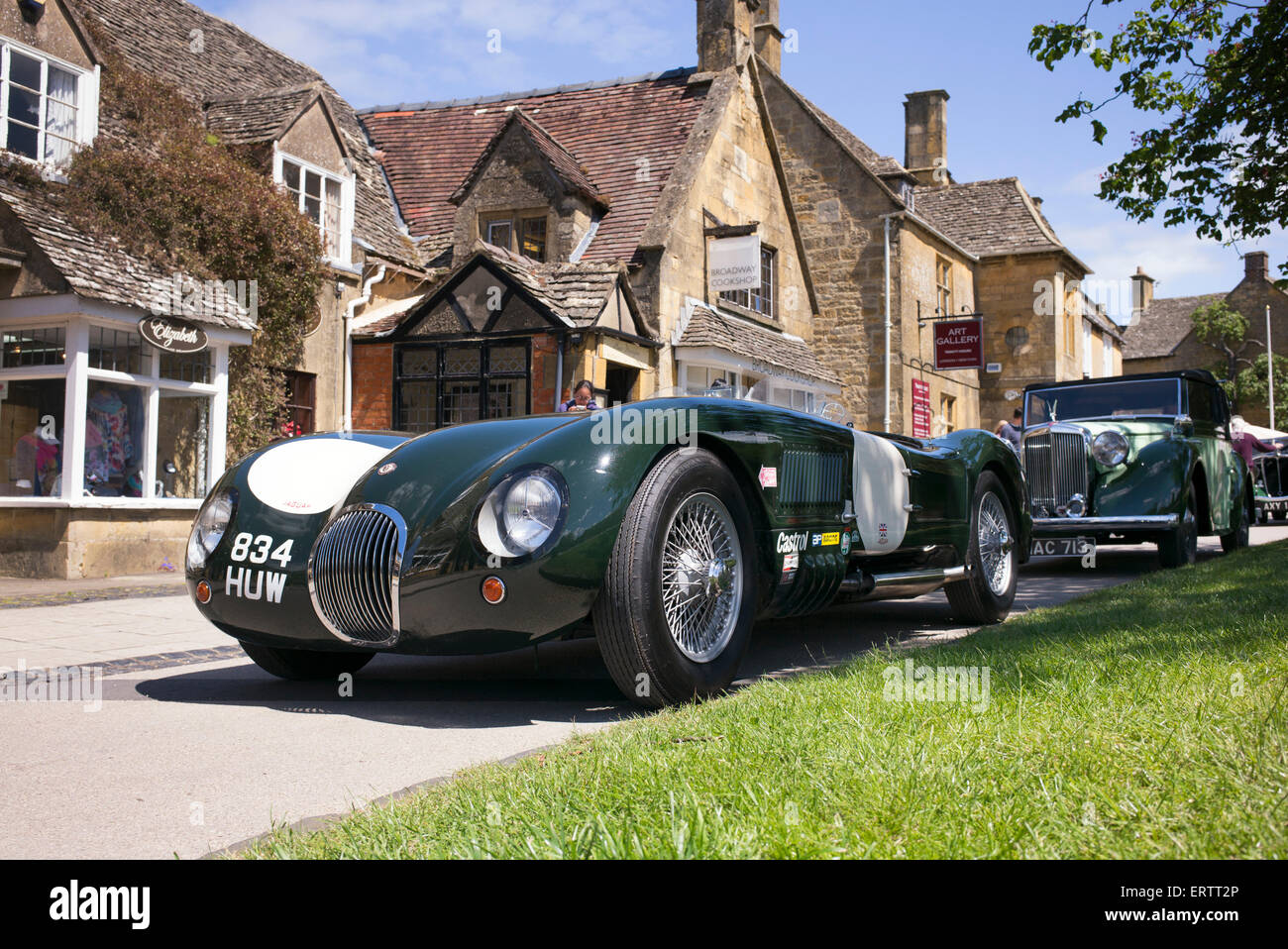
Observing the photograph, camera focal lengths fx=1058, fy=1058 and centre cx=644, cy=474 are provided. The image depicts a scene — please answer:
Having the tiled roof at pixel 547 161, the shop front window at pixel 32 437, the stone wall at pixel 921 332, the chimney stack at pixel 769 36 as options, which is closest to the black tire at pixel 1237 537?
the tiled roof at pixel 547 161

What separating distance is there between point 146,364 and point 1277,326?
214 feet

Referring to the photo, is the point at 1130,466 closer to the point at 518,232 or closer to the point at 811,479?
the point at 811,479

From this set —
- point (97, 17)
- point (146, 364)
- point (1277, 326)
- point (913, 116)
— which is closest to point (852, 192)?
point (913, 116)

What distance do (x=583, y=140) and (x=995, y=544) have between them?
16379mm

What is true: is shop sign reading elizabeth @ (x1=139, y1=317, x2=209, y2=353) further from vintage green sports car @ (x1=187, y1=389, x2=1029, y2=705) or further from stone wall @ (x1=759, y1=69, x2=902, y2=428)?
stone wall @ (x1=759, y1=69, x2=902, y2=428)

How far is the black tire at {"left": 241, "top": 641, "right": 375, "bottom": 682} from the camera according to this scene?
16.6ft

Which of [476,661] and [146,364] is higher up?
[146,364]

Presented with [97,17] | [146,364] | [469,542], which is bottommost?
[469,542]

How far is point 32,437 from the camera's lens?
11680mm

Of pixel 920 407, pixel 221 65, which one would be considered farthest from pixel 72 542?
pixel 920 407
